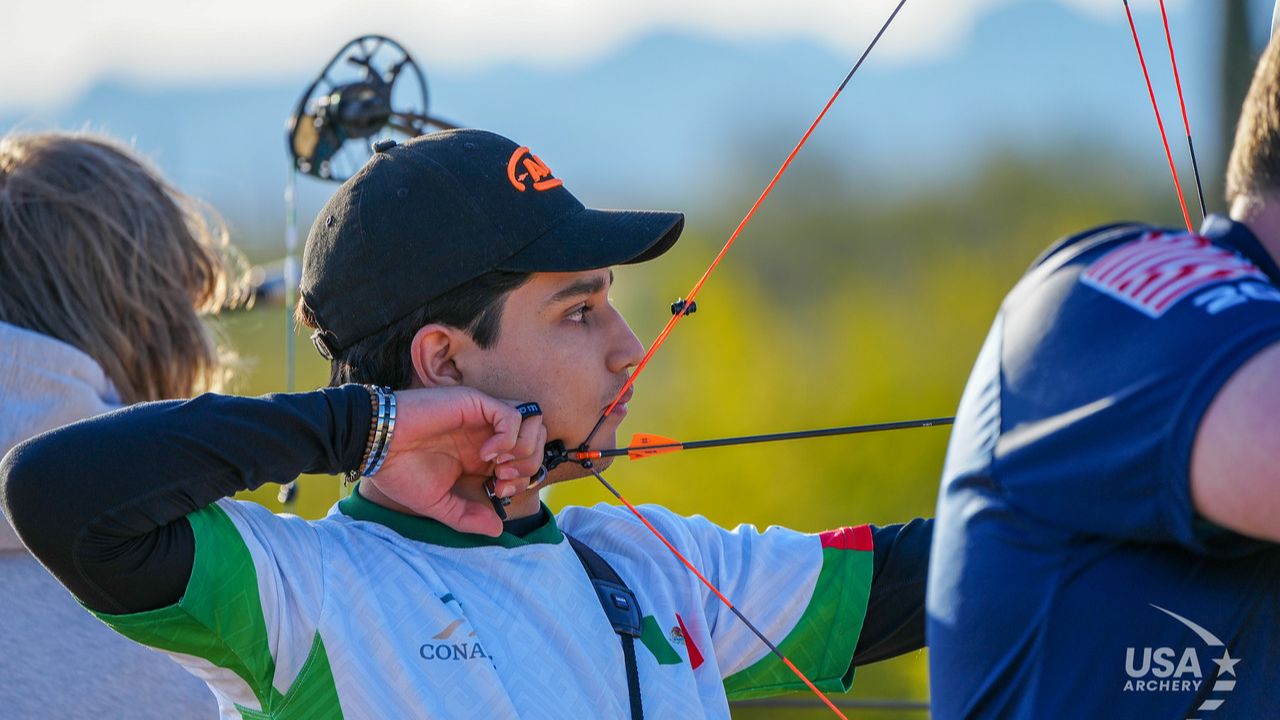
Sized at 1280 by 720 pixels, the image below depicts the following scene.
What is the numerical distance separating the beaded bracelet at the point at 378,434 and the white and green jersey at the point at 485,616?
0.34 feet

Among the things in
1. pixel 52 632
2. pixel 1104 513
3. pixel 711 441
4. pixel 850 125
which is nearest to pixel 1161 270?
pixel 1104 513

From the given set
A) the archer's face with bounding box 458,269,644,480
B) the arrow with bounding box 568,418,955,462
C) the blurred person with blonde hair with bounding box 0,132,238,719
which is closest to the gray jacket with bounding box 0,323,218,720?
the blurred person with blonde hair with bounding box 0,132,238,719

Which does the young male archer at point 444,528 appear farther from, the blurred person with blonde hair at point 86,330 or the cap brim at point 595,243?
the blurred person with blonde hair at point 86,330

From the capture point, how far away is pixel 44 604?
78.5 inches

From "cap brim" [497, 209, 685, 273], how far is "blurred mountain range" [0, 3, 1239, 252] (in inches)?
18.3

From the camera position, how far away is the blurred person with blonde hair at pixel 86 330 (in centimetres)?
Result: 198

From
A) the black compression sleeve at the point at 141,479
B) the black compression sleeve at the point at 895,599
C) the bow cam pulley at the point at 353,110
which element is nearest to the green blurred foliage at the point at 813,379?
the bow cam pulley at the point at 353,110

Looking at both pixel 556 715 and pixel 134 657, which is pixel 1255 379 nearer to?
pixel 556 715

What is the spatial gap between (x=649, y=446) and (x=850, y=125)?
25.5 m

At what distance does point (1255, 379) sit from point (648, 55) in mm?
74590

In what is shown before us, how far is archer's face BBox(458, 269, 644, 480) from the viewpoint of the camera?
1766 mm

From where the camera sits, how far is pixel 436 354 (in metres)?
1.80

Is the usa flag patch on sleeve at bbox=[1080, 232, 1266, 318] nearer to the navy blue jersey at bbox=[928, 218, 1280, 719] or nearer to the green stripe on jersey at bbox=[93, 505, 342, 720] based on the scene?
the navy blue jersey at bbox=[928, 218, 1280, 719]

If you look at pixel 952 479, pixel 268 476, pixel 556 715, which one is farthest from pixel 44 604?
pixel 952 479
